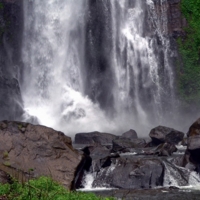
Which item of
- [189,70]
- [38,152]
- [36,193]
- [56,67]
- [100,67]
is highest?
[100,67]

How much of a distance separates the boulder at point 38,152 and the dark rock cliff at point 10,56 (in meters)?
26.4

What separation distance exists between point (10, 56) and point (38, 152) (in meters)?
31.5

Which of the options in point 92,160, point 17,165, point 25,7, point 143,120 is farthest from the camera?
point 25,7

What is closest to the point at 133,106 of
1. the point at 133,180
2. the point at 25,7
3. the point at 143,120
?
the point at 143,120

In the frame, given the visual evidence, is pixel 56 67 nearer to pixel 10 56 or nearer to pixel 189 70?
pixel 10 56

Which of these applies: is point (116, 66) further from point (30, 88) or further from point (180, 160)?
point (180, 160)

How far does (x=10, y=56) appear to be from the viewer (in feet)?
163

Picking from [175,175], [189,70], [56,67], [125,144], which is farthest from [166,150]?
[56,67]

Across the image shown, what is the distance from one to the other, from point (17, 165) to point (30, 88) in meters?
29.8

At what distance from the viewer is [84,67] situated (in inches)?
1940

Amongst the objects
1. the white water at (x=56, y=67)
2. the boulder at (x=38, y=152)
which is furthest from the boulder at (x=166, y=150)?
the white water at (x=56, y=67)

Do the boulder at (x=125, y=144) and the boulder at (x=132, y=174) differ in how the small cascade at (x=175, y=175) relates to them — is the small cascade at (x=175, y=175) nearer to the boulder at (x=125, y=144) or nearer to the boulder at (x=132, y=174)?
the boulder at (x=132, y=174)

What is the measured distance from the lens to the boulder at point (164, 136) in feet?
97.6

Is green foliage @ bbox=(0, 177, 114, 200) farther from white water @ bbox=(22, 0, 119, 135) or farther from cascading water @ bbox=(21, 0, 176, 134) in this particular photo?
cascading water @ bbox=(21, 0, 176, 134)
